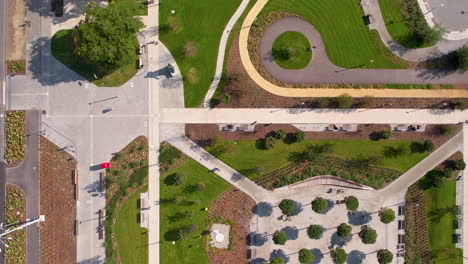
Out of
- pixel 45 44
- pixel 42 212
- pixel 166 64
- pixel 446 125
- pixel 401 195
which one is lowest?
pixel 42 212

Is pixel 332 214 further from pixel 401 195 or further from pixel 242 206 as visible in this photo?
pixel 242 206

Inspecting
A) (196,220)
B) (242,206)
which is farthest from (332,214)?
(196,220)

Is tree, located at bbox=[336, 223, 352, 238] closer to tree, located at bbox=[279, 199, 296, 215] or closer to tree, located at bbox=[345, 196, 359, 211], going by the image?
tree, located at bbox=[345, 196, 359, 211]

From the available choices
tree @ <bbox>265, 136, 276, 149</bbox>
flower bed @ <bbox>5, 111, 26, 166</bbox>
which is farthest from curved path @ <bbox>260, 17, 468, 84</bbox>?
flower bed @ <bbox>5, 111, 26, 166</bbox>

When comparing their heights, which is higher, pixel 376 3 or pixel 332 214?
pixel 376 3

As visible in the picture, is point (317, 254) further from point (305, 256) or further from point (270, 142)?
point (270, 142)

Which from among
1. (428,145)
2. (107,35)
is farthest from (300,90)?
(107,35)
